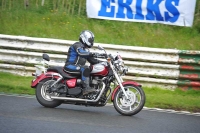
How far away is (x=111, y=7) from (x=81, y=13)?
1917mm

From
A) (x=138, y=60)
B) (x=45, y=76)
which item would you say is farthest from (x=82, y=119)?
(x=138, y=60)

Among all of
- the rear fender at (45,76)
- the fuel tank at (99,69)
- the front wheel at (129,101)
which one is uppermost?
the fuel tank at (99,69)

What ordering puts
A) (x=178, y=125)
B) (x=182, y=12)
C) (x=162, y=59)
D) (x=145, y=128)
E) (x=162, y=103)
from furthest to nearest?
(x=182, y=12) → (x=162, y=59) → (x=162, y=103) → (x=178, y=125) → (x=145, y=128)

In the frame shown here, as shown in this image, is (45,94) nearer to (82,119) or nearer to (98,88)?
(98,88)

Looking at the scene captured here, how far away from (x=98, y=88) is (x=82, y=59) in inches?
29.4

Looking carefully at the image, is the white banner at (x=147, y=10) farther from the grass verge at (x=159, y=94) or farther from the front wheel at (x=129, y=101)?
the front wheel at (x=129, y=101)

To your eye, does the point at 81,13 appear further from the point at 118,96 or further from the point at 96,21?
the point at 118,96

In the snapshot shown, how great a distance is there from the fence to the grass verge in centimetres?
18

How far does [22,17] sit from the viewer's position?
1738cm

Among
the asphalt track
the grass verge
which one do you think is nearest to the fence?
the grass verge

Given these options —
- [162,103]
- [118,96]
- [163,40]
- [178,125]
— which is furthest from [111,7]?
[178,125]

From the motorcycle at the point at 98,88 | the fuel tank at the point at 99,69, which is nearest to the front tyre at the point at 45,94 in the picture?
the motorcycle at the point at 98,88

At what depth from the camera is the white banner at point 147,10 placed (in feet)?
50.6

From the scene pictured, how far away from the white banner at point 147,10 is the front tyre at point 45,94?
18.3ft
